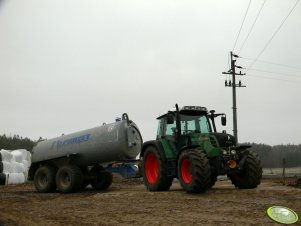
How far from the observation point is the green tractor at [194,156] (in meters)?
11.3

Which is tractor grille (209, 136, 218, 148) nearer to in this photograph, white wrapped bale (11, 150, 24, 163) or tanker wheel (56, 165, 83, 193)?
tanker wheel (56, 165, 83, 193)

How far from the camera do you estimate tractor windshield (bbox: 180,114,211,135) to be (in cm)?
1312

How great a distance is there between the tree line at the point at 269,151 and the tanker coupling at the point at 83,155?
44352 millimetres

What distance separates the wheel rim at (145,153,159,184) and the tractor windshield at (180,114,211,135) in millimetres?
1601

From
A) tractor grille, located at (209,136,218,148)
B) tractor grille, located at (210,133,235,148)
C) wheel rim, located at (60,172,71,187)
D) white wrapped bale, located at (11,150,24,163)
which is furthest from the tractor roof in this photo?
white wrapped bale, located at (11,150,24,163)

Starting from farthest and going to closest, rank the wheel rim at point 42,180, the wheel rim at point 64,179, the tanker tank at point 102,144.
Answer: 1. the wheel rim at point 42,180
2. the wheel rim at point 64,179
3. the tanker tank at point 102,144

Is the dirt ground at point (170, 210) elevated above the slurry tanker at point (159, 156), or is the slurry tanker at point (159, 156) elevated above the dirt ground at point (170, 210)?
the slurry tanker at point (159, 156)

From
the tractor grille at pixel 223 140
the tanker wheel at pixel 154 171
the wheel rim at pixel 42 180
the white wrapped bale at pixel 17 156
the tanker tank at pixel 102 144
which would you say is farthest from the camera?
the white wrapped bale at pixel 17 156

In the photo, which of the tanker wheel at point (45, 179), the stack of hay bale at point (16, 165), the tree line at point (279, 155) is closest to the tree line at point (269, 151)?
the tree line at point (279, 155)

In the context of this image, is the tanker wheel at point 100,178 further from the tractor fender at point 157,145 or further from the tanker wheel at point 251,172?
the tanker wheel at point 251,172

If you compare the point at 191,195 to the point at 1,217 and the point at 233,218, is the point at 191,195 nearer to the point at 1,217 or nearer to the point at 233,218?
the point at 233,218

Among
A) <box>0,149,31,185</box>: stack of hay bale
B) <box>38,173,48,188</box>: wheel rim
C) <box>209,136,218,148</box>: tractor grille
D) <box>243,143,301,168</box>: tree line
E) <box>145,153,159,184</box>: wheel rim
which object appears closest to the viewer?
<box>209,136,218,148</box>: tractor grille

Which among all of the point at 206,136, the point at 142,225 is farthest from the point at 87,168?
the point at 142,225

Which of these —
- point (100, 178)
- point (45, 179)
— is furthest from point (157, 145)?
point (45, 179)
